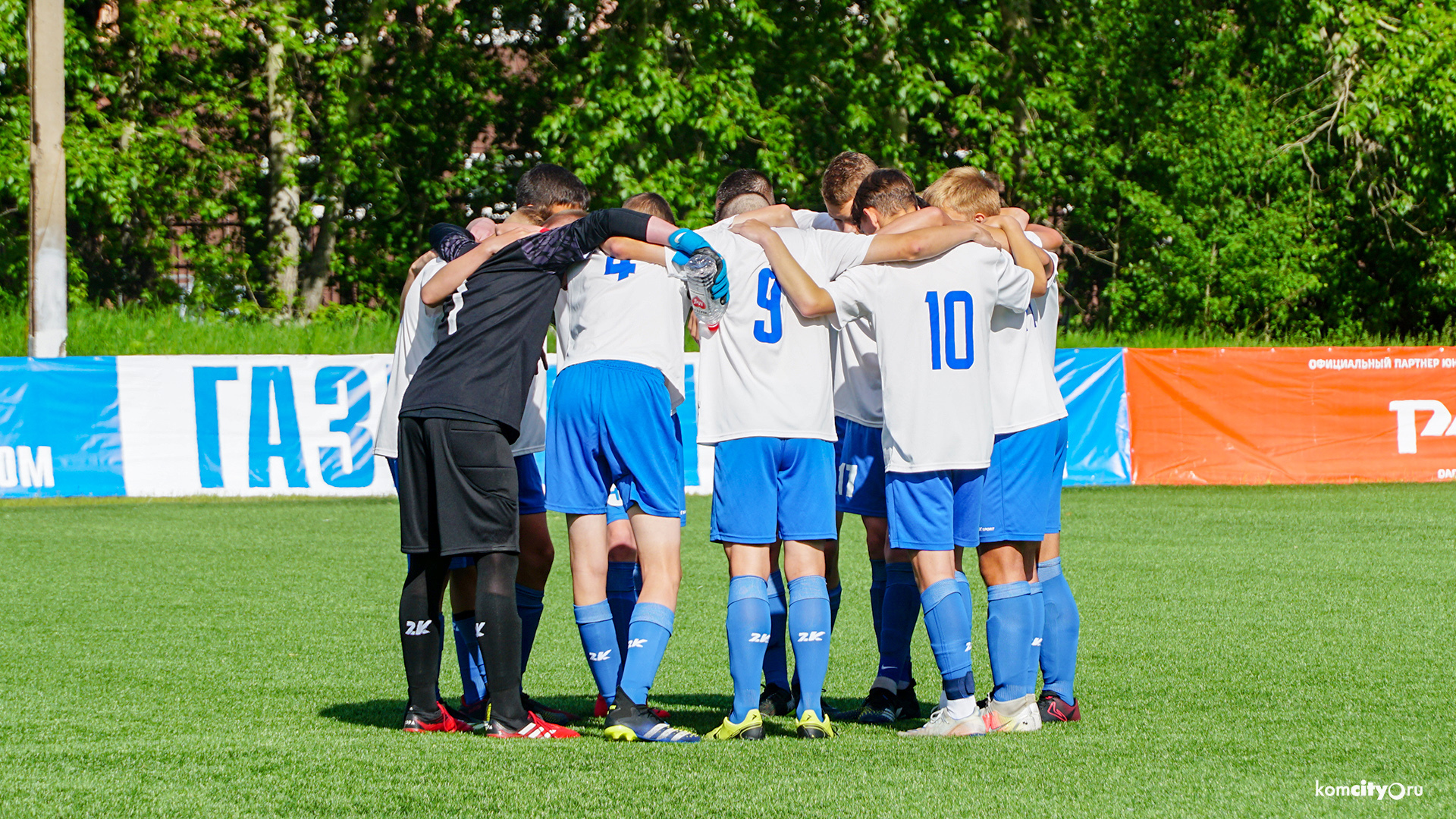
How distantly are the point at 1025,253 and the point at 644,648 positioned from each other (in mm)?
1931

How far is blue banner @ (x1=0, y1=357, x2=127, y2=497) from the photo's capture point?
1420 cm

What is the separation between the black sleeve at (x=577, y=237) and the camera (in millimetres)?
4449

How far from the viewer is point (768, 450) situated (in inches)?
182

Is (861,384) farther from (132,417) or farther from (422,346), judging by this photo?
(132,417)

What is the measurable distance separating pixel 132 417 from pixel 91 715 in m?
10.3

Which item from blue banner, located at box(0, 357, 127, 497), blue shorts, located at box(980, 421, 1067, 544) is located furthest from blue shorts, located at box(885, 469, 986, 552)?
blue banner, located at box(0, 357, 127, 497)

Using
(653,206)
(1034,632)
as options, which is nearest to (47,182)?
(653,206)

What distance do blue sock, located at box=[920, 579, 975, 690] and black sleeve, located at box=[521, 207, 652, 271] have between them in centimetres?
155

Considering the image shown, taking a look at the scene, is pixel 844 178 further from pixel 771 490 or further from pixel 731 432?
pixel 771 490

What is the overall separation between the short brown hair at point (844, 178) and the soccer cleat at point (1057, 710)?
6.56 feet

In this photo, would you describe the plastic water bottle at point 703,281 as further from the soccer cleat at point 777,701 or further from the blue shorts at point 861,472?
the soccer cleat at point 777,701

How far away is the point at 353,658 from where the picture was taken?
6391 millimetres

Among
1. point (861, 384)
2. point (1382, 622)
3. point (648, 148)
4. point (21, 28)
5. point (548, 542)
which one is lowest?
point (1382, 622)

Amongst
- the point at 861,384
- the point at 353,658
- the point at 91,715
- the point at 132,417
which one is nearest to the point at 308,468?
the point at 132,417
